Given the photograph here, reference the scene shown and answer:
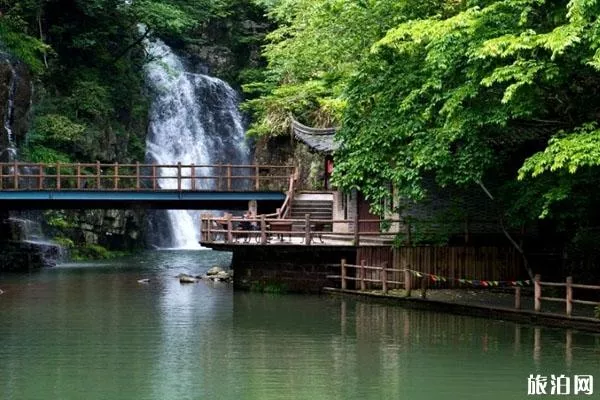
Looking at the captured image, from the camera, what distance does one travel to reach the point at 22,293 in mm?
28281

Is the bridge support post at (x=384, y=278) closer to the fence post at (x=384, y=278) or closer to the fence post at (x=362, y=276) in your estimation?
the fence post at (x=384, y=278)

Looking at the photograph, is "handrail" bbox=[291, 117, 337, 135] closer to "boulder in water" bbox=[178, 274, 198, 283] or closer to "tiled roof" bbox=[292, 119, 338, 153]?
"tiled roof" bbox=[292, 119, 338, 153]

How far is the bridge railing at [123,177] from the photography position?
3725cm

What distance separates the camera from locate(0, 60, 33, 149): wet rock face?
1564 inches

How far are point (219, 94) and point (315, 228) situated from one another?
23338mm

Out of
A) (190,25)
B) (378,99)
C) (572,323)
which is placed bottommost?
(572,323)

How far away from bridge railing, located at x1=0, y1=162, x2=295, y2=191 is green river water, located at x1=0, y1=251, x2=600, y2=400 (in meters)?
10.7

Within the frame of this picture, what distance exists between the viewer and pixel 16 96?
41.0 metres

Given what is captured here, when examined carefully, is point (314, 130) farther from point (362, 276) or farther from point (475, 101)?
point (475, 101)

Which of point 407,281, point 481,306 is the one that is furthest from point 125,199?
point 481,306

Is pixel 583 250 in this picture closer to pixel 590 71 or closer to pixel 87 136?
pixel 590 71

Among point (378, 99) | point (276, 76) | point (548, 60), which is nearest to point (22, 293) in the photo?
point (378, 99)

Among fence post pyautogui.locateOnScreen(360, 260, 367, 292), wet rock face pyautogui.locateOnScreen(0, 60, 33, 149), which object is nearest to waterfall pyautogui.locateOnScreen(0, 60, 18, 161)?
wet rock face pyautogui.locateOnScreen(0, 60, 33, 149)

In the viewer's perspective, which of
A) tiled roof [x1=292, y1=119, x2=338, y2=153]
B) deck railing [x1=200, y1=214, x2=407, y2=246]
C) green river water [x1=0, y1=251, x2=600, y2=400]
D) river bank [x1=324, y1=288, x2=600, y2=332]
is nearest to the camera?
green river water [x1=0, y1=251, x2=600, y2=400]
